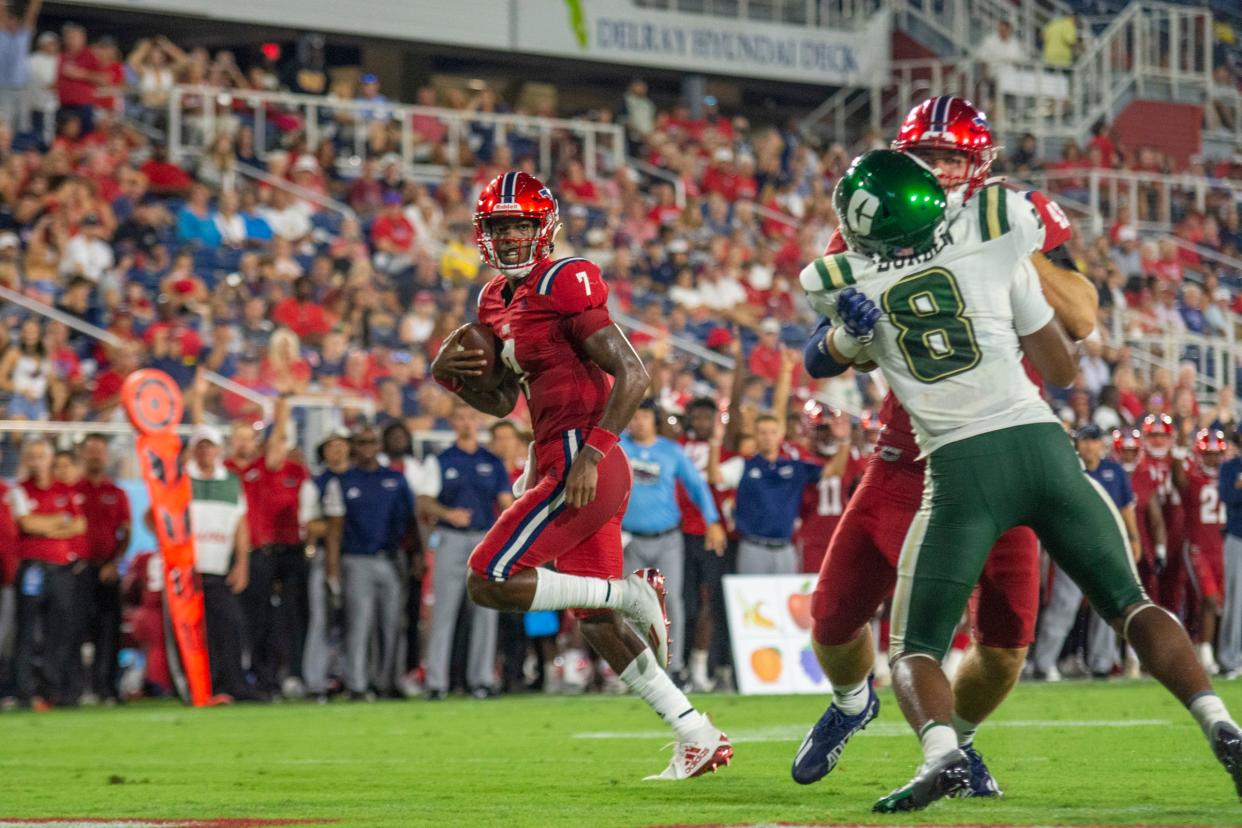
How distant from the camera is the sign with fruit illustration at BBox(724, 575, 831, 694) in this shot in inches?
→ 549

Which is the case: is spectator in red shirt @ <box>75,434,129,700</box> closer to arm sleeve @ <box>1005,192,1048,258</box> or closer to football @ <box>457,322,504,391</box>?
football @ <box>457,322,504,391</box>

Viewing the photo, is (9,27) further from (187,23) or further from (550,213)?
(550,213)

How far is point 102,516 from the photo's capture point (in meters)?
13.8

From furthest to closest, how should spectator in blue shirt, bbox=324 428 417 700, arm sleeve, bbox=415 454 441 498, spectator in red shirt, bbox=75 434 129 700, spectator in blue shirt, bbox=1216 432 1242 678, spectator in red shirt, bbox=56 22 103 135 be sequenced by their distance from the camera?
1. spectator in red shirt, bbox=56 22 103 135
2. spectator in blue shirt, bbox=1216 432 1242 678
3. arm sleeve, bbox=415 454 441 498
4. spectator in blue shirt, bbox=324 428 417 700
5. spectator in red shirt, bbox=75 434 129 700

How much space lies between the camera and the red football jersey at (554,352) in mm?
7438

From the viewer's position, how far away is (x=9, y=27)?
18922mm

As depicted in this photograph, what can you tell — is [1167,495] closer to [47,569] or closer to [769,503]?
[769,503]

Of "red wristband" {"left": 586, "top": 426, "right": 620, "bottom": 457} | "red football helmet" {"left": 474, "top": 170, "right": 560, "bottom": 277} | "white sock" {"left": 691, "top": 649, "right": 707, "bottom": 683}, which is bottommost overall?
"white sock" {"left": 691, "top": 649, "right": 707, "bottom": 683}

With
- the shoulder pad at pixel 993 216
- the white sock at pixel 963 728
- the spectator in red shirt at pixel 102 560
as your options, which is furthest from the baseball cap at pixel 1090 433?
the shoulder pad at pixel 993 216

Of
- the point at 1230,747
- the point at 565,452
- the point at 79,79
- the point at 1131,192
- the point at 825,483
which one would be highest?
the point at 79,79

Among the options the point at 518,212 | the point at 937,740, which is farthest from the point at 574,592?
the point at 937,740

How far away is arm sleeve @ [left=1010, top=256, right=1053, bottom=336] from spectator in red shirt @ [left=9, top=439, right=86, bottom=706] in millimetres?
9157

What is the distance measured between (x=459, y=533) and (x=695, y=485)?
1729 millimetres

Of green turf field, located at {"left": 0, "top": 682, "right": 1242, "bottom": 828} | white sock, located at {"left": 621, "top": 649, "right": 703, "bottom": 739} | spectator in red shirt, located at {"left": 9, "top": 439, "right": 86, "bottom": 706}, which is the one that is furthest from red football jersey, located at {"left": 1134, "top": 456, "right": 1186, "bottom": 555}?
white sock, located at {"left": 621, "top": 649, "right": 703, "bottom": 739}
